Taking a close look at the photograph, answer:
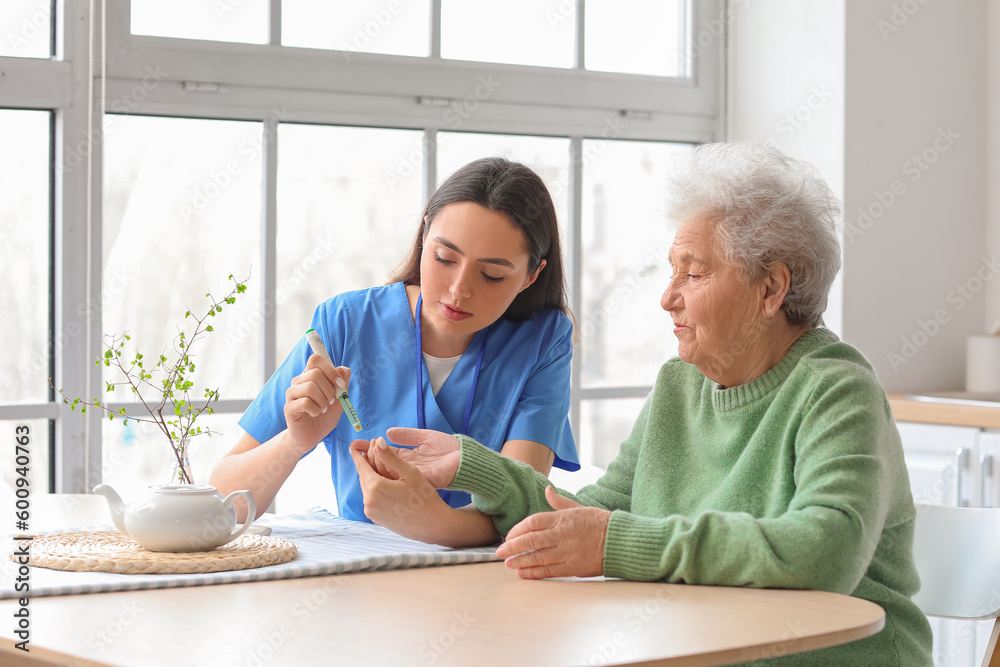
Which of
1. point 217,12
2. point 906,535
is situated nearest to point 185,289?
point 217,12

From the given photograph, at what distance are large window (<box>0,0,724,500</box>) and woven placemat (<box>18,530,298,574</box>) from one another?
1.14 metres

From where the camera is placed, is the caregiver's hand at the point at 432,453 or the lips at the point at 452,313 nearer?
the caregiver's hand at the point at 432,453

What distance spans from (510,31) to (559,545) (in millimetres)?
2343

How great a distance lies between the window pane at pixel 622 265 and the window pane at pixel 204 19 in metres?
1.11

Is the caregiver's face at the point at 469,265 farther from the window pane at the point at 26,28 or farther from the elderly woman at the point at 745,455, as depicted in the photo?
the window pane at the point at 26,28

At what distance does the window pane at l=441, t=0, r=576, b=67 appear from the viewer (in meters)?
3.24

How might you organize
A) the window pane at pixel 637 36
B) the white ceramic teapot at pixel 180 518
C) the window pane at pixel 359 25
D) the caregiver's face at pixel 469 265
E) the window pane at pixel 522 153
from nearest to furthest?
the white ceramic teapot at pixel 180 518
the caregiver's face at pixel 469 265
the window pane at pixel 359 25
the window pane at pixel 522 153
the window pane at pixel 637 36

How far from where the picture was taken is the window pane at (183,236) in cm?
283

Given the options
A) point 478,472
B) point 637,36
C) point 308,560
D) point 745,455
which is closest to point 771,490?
point 745,455

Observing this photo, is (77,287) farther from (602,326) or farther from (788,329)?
(788,329)

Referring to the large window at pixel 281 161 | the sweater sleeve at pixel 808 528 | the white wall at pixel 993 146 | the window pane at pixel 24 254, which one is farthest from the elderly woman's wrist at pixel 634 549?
the white wall at pixel 993 146

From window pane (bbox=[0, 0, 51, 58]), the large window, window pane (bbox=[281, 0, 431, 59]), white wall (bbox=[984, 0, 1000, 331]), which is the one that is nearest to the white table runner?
the large window

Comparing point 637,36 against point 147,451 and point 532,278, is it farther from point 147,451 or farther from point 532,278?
point 147,451

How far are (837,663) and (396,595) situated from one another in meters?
0.57
